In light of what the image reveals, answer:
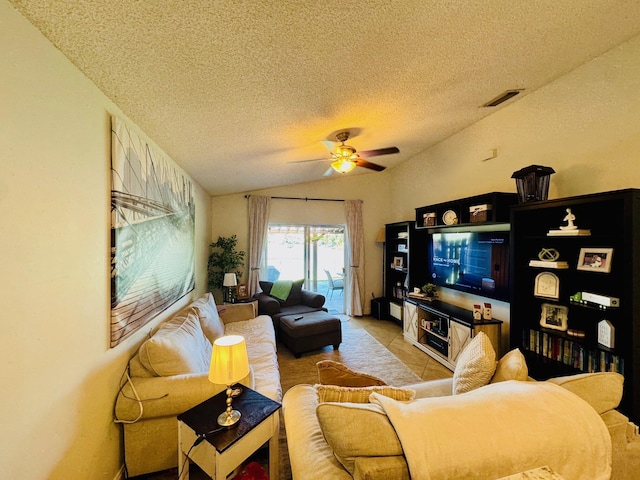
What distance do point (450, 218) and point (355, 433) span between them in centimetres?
319

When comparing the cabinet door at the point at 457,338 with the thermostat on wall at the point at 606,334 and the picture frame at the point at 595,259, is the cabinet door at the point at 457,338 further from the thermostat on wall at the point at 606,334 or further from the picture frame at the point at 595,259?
the picture frame at the point at 595,259

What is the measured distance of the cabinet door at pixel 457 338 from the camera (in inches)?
113

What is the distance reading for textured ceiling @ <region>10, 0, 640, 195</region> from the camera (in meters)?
1.02

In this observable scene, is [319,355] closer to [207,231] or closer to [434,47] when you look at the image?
[207,231]

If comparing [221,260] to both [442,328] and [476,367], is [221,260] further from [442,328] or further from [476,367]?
[476,367]

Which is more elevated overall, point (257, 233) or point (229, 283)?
point (257, 233)

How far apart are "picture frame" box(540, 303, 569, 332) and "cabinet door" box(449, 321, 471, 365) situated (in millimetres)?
680

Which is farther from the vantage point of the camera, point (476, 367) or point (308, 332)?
point (308, 332)

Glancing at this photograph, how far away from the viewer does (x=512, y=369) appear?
133cm

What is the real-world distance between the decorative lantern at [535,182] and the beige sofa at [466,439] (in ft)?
5.85

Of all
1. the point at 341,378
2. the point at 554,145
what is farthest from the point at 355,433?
the point at 554,145

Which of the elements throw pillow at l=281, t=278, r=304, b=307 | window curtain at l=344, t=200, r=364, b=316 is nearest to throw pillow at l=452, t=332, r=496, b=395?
throw pillow at l=281, t=278, r=304, b=307

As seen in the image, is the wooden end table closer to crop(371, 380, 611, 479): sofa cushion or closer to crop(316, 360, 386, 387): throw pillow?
crop(316, 360, 386, 387): throw pillow

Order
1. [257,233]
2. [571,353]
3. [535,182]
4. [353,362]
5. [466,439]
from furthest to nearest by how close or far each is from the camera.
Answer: [257,233] → [353,362] → [535,182] → [571,353] → [466,439]
